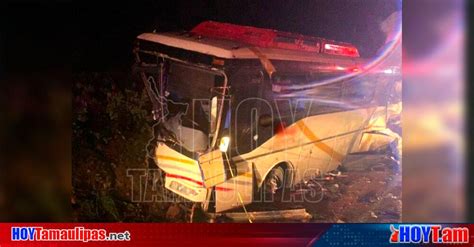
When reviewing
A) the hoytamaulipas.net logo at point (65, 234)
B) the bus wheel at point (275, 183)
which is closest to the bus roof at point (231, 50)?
the bus wheel at point (275, 183)

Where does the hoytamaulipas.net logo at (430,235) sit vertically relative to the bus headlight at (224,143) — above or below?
below

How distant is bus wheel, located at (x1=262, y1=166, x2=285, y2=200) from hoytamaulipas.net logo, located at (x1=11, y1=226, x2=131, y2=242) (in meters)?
0.84

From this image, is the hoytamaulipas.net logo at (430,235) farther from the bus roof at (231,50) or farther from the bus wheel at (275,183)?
the bus roof at (231,50)

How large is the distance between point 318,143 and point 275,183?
0.34m

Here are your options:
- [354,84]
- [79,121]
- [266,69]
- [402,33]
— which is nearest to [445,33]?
[402,33]

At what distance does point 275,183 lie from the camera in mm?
3453

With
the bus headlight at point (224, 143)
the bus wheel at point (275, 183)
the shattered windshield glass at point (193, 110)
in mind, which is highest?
the shattered windshield glass at point (193, 110)

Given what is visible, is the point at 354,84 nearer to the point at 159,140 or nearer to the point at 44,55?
the point at 159,140

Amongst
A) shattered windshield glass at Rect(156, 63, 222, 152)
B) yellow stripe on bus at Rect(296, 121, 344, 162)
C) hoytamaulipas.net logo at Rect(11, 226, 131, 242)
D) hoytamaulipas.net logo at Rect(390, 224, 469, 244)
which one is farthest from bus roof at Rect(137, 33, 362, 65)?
hoytamaulipas.net logo at Rect(11, 226, 131, 242)

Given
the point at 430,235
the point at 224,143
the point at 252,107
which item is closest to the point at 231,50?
the point at 252,107

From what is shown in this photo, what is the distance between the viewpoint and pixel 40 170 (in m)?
3.45

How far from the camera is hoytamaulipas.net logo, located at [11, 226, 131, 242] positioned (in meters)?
3.45

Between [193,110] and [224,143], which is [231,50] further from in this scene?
[224,143]

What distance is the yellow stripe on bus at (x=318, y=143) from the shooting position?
3426 mm
